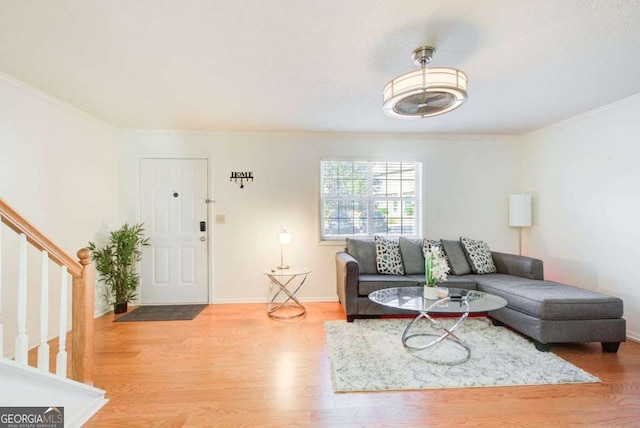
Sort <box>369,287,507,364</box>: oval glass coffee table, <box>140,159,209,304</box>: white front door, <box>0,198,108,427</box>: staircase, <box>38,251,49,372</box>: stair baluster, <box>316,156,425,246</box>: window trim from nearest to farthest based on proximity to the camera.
Answer: <box>0,198,108,427</box>: staircase
<box>38,251,49,372</box>: stair baluster
<box>369,287,507,364</box>: oval glass coffee table
<box>140,159,209,304</box>: white front door
<box>316,156,425,246</box>: window trim

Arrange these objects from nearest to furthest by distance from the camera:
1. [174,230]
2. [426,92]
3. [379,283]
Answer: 1. [426,92]
2. [379,283]
3. [174,230]

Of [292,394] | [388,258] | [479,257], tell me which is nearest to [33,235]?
[292,394]

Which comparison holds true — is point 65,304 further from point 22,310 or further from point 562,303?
point 562,303

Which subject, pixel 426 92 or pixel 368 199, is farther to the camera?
pixel 368 199

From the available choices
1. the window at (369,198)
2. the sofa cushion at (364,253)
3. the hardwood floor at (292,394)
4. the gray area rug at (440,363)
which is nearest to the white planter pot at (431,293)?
the gray area rug at (440,363)

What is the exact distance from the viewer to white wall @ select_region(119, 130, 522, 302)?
3812 millimetres

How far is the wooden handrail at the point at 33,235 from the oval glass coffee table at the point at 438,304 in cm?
222

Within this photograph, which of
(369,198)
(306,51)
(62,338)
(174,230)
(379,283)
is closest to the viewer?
(62,338)

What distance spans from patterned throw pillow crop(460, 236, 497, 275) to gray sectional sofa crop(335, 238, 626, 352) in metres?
0.07

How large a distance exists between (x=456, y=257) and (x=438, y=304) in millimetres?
1412

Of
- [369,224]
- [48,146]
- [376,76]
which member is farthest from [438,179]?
[48,146]

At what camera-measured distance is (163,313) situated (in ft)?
11.2

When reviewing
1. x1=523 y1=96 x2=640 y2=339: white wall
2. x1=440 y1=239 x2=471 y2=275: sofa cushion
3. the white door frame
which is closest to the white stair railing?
the white door frame

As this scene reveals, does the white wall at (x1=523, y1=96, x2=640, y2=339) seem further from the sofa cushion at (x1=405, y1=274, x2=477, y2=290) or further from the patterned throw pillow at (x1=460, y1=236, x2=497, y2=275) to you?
the sofa cushion at (x1=405, y1=274, x2=477, y2=290)
